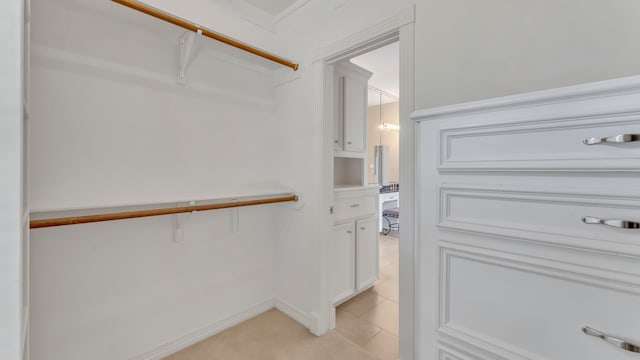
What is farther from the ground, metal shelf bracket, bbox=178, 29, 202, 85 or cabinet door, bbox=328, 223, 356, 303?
metal shelf bracket, bbox=178, 29, 202, 85

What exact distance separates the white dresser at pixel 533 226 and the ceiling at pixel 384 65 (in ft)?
7.53

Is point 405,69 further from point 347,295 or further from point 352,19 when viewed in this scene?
point 347,295

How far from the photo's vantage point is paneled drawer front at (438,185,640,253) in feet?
1.91

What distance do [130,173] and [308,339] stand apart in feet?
5.59

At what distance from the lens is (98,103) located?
149 cm

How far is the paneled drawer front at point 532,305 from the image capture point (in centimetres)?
58

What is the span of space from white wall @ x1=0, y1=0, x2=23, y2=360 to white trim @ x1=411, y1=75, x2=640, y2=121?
46.3 inches

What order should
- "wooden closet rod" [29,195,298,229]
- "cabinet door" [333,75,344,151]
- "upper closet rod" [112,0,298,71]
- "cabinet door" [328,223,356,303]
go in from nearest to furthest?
"wooden closet rod" [29,195,298,229], "upper closet rod" [112,0,298,71], "cabinet door" [328,223,356,303], "cabinet door" [333,75,344,151]

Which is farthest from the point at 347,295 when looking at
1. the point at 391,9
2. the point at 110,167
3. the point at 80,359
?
the point at 391,9

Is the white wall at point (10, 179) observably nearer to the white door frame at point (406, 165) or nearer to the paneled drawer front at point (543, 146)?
the paneled drawer front at point (543, 146)

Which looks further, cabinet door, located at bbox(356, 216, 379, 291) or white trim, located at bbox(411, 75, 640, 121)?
cabinet door, located at bbox(356, 216, 379, 291)

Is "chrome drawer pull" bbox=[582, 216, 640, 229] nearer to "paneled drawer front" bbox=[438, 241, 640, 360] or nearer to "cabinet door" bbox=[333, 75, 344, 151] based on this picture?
"paneled drawer front" bbox=[438, 241, 640, 360]

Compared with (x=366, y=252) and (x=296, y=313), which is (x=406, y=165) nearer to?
(x=366, y=252)

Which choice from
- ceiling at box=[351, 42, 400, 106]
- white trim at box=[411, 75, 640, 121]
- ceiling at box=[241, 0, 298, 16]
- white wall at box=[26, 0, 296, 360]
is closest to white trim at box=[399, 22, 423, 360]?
white trim at box=[411, 75, 640, 121]
